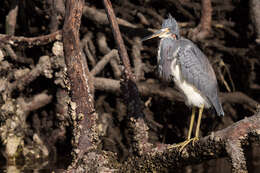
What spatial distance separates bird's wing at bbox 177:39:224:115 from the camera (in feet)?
11.3

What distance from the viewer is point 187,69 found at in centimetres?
343

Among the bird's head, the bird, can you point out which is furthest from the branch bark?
the bird's head

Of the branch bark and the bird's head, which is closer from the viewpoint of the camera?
the branch bark

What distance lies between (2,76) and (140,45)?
1.59 meters

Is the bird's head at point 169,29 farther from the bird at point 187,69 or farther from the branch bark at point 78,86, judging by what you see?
the branch bark at point 78,86

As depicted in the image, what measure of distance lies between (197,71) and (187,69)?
0.35 ft

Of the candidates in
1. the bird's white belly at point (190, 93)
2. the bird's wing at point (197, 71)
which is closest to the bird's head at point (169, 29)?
the bird's wing at point (197, 71)

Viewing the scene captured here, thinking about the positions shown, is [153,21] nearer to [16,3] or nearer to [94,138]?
Result: [16,3]

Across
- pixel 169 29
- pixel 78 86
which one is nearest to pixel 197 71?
pixel 169 29

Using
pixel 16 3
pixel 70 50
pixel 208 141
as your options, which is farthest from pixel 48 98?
pixel 208 141

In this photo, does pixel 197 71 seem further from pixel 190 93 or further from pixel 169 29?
pixel 169 29

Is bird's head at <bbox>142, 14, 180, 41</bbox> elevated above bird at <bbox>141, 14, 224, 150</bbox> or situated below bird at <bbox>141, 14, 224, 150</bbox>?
above

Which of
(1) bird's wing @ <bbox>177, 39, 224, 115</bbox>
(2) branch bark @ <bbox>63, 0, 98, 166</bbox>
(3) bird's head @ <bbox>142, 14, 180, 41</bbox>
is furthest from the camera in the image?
(3) bird's head @ <bbox>142, 14, 180, 41</bbox>

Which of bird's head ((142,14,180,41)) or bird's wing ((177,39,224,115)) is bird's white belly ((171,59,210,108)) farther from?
bird's head ((142,14,180,41))
